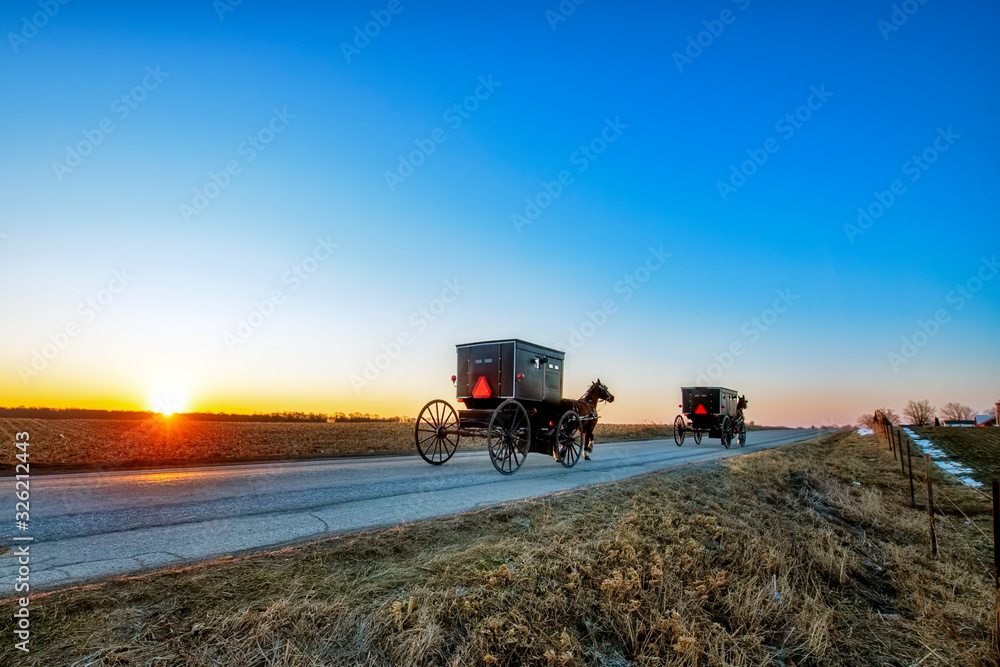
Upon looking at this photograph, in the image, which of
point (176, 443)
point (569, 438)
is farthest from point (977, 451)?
point (176, 443)

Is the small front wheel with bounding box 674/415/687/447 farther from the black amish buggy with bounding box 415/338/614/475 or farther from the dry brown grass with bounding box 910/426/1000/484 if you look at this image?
the black amish buggy with bounding box 415/338/614/475

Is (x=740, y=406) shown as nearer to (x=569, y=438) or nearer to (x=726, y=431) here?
(x=726, y=431)

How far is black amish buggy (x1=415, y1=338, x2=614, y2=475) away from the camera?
1199cm

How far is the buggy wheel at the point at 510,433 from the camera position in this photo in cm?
1143

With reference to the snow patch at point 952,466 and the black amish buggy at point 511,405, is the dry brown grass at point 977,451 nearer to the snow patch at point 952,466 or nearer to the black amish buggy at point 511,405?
the snow patch at point 952,466

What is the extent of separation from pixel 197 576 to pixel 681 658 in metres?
3.73

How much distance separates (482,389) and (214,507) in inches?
266

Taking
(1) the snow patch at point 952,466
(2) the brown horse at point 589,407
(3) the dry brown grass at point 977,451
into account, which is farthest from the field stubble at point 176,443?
(3) the dry brown grass at point 977,451

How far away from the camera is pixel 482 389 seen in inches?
484

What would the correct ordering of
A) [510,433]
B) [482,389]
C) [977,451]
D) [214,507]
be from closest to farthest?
[214,507], [510,433], [482,389], [977,451]

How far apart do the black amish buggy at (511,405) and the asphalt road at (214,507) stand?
3.64 ft

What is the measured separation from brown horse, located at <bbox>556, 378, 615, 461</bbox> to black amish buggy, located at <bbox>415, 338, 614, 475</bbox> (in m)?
0.13

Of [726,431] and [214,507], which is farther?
[726,431]

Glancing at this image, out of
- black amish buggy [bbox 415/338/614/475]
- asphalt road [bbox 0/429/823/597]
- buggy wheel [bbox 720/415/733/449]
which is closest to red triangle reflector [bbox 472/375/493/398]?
black amish buggy [bbox 415/338/614/475]
